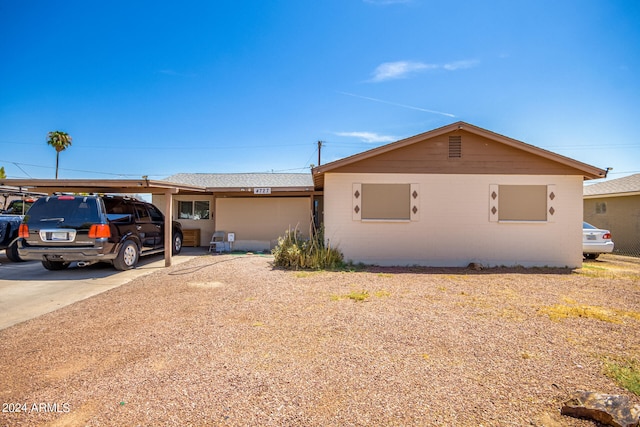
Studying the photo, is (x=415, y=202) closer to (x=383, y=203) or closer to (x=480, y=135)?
(x=383, y=203)

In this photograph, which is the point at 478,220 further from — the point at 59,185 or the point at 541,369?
the point at 59,185

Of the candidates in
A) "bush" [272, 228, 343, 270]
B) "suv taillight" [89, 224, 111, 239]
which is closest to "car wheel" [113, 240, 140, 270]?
"suv taillight" [89, 224, 111, 239]

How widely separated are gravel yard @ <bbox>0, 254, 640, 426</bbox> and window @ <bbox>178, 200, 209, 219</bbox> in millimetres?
9140

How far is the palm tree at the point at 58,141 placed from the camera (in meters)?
33.9

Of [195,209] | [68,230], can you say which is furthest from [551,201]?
[195,209]

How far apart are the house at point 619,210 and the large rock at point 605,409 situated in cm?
1591

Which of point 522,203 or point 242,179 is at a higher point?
point 242,179

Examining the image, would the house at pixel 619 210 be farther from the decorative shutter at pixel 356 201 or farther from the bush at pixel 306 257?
the bush at pixel 306 257

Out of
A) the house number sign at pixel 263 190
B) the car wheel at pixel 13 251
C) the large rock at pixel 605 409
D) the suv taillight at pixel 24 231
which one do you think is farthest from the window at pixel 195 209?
the large rock at pixel 605 409

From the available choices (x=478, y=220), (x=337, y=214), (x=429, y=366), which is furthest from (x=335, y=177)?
(x=429, y=366)

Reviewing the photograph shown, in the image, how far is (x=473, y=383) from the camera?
2924 millimetres

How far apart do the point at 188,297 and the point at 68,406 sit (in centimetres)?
344

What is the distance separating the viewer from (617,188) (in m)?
15.8

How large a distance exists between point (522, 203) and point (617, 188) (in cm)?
998
